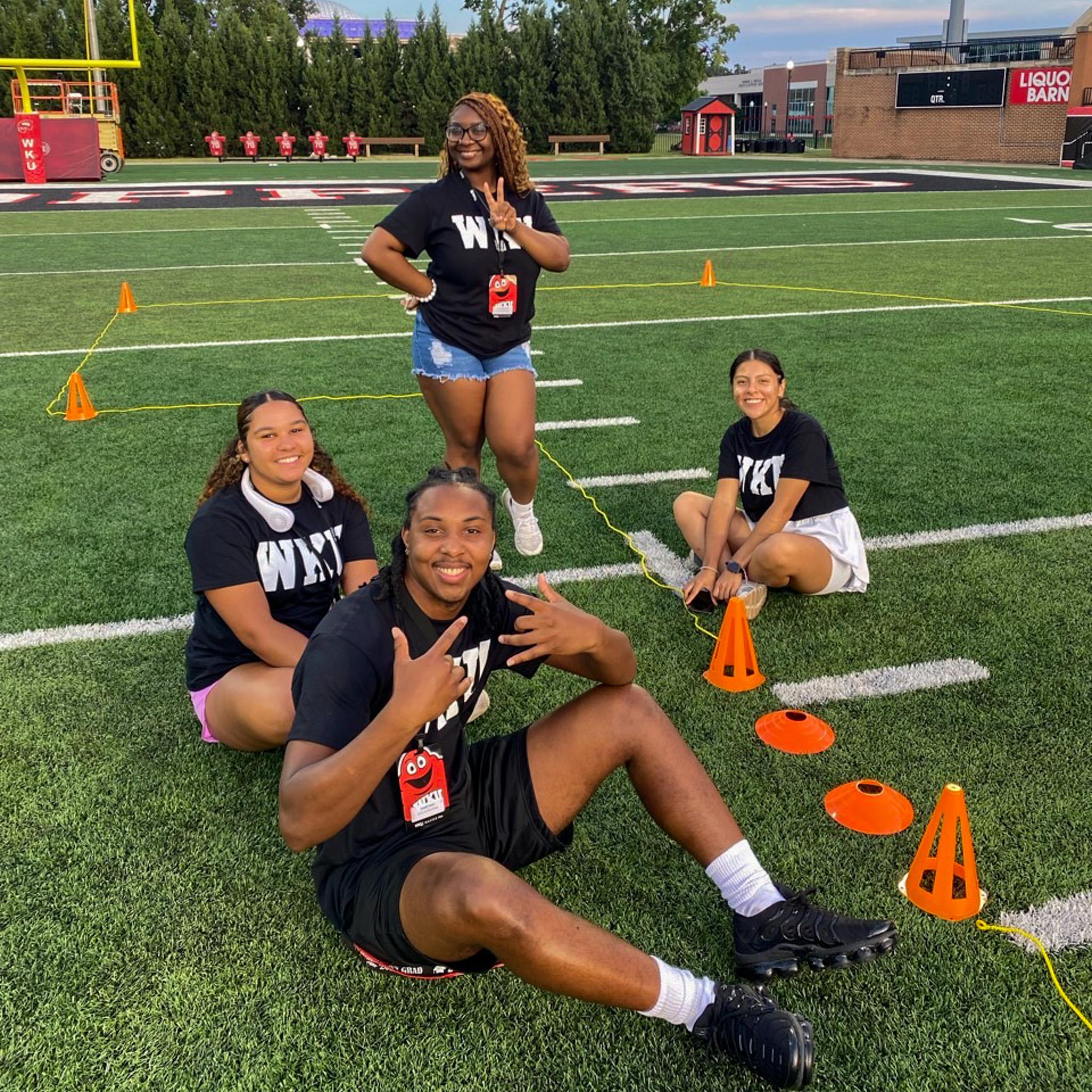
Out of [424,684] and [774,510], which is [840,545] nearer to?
[774,510]

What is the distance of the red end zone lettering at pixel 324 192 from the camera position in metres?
22.9

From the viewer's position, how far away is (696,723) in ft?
11.8

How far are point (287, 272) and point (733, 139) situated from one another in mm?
36963

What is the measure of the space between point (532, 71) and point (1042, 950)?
44985 mm

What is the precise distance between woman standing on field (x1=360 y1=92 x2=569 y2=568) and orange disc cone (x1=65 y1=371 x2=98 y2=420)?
3176 millimetres

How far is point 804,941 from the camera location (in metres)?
2.47

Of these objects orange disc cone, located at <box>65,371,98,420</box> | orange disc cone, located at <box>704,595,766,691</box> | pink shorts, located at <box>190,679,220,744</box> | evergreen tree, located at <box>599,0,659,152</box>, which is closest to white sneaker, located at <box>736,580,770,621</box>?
orange disc cone, located at <box>704,595,766,691</box>

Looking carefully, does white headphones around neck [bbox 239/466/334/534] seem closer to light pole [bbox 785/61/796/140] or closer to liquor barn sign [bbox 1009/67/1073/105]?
liquor barn sign [bbox 1009/67/1073/105]

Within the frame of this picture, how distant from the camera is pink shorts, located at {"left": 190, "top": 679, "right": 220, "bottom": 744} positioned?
11.1 feet

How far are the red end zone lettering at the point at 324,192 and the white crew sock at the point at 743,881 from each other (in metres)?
21.7

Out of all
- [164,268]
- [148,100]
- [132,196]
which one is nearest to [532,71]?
[148,100]

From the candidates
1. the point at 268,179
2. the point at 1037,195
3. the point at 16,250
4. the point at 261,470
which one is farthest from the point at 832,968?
the point at 268,179

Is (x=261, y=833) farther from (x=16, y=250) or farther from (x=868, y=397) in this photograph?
(x=16, y=250)

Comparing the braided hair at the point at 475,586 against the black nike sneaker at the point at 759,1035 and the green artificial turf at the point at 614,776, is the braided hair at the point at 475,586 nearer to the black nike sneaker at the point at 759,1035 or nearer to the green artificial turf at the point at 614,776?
the green artificial turf at the point at 614,776
